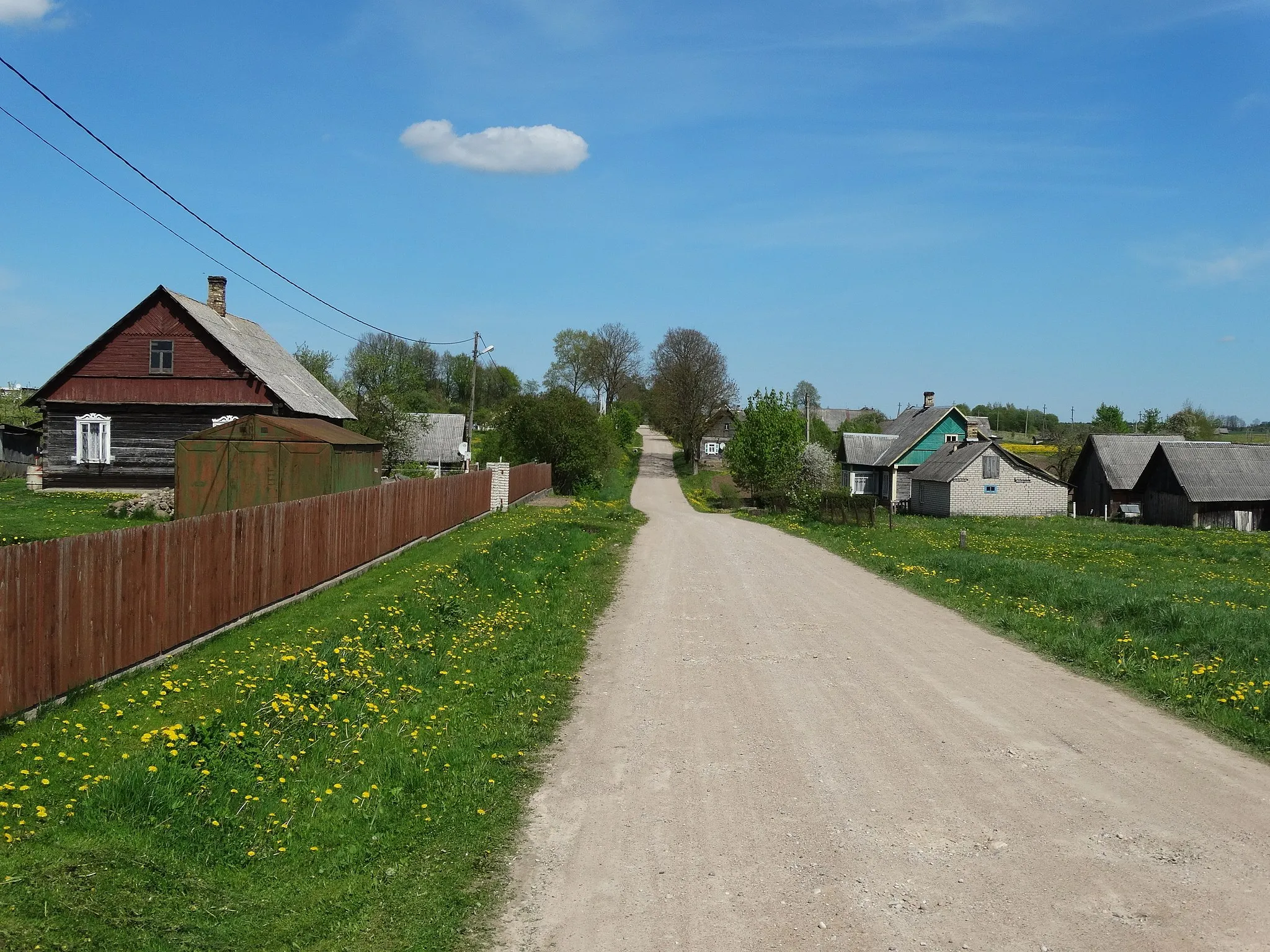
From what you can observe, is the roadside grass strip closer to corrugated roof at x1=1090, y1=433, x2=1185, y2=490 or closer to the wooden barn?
the wooden barn

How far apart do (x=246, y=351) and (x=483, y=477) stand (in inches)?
406

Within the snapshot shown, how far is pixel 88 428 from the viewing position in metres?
34.5

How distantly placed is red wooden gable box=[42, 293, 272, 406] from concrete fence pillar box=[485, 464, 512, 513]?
847cm

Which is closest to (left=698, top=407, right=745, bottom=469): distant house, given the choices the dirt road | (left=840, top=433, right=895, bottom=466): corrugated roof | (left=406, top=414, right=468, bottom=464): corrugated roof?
(left=840, top=433, right=895, bottom=466): corrugated roof

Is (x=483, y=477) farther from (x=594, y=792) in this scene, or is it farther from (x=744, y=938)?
(x=744, y=938)

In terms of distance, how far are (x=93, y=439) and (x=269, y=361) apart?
21.9 ft

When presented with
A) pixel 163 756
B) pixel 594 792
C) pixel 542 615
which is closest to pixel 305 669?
pixel 163 756

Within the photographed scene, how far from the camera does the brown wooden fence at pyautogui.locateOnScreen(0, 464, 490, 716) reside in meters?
8.59

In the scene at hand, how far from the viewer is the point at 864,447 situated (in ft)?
221

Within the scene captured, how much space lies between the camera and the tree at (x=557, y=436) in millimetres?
50844

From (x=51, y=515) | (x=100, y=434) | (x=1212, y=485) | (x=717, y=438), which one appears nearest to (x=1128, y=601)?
(x=51, y=515)

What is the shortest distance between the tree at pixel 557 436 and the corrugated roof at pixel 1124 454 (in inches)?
1074

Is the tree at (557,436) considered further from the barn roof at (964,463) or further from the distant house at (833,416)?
the distant house at (833,416)

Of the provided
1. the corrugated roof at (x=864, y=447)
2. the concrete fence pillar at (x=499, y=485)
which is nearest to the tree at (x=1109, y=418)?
the corrugated roof at (x=864, y=447)
